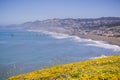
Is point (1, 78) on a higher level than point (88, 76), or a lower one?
lower

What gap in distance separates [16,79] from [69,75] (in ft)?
14.4

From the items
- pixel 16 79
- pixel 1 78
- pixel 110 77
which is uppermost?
pixel 110 77

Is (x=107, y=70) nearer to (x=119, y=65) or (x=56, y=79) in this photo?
(x=119, y=65)

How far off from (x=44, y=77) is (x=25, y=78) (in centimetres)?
156

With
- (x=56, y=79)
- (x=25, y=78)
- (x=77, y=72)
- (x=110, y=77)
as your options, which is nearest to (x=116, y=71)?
(x=110, y=77)

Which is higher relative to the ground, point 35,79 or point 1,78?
point 35,79

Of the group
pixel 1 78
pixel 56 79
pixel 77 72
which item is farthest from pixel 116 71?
pixel 1 78

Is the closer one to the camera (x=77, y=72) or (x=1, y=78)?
(x=77, y=72)

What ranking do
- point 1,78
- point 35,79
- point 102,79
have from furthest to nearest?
point 1,78, point 35,79, point 102,79

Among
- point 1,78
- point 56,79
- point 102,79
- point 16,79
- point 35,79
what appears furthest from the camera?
point 1,78

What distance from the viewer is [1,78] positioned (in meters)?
35.9

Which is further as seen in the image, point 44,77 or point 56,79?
point 44,77

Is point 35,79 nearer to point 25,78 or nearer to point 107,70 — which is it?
point 25,78

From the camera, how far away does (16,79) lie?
16.1 meters
